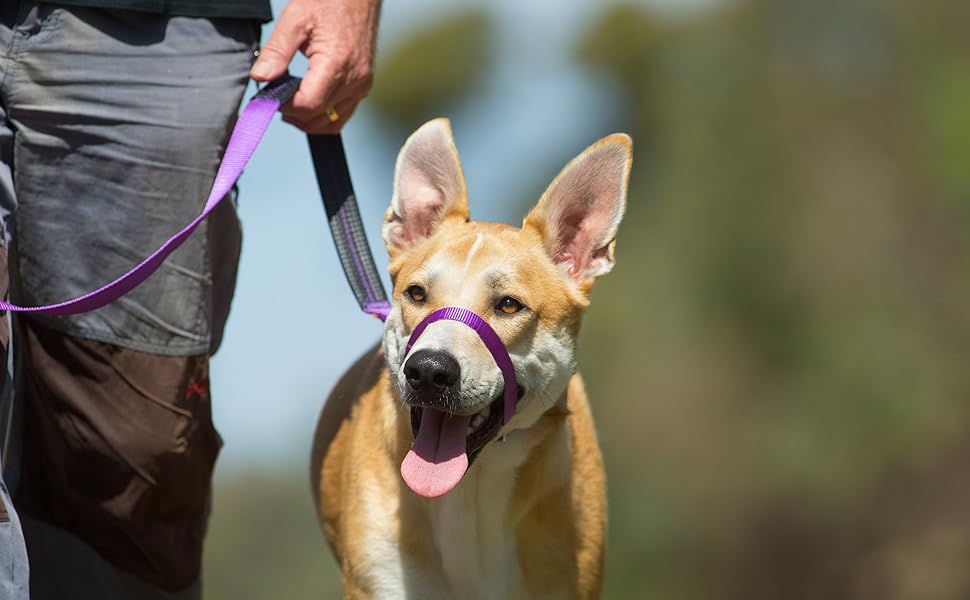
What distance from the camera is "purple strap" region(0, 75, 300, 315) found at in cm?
444

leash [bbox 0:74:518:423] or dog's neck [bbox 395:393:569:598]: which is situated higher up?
leash [bbox 0:74:518:423]

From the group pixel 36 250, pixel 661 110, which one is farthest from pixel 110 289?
pixel 661 110

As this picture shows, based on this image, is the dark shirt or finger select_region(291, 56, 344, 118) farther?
finger select_region(291, 56, 344, 118)

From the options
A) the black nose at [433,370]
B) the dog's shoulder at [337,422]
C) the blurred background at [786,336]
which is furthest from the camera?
the blurred background at [786,336]

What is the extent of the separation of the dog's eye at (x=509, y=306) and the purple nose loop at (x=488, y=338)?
17cm

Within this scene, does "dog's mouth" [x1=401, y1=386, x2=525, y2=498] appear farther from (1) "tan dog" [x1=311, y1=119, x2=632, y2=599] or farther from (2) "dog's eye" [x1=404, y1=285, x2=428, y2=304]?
(2) "dog's eye" [x1=404, y1=285, x2=428, y2=304]

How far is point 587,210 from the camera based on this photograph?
5.11 meters

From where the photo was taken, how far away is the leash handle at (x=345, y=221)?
17.2ft

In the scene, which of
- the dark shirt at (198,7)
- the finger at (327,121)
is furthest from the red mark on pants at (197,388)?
the dark shirt at (198,7)

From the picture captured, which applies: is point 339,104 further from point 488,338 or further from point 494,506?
point 494,506

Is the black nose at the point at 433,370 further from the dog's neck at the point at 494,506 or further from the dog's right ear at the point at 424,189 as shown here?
the dog's right ear at the point at 424,189

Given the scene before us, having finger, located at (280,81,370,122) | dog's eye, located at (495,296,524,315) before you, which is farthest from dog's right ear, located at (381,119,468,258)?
dog's eye, located at (495,296,524,315)

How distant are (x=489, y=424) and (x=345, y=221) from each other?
3.40 ft

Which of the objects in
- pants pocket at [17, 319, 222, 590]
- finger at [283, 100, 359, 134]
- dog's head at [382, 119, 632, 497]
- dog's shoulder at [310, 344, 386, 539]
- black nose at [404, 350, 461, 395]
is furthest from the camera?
dog's shoulder at [310, 344, 386, 539]
